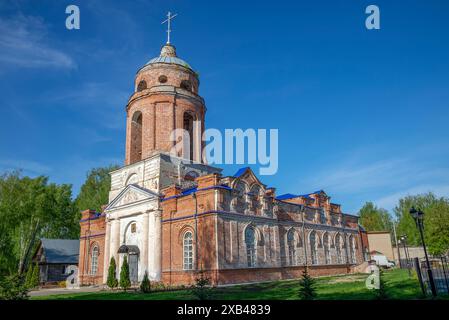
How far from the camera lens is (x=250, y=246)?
24312 mm

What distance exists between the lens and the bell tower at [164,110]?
28.4m

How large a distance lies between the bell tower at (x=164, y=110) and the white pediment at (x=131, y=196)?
2.81 m

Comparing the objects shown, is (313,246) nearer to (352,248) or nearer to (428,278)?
(352,248)

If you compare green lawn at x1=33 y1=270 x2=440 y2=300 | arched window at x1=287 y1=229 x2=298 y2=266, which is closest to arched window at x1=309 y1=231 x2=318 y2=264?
arched window at x1=287 y1=229 x2=298 y2=266

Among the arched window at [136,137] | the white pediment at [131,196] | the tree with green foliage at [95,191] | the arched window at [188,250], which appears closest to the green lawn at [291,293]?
the arched window at [188,250]

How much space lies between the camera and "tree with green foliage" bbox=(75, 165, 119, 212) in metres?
46.3

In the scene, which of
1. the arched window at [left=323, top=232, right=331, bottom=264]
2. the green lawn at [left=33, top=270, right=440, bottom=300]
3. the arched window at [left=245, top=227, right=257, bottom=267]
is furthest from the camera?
the arched window at [left=323, top=232, right=331, bottom=264]

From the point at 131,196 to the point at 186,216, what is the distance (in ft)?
19.7

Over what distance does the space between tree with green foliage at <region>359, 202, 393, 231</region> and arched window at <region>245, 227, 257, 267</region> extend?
45.7 metres

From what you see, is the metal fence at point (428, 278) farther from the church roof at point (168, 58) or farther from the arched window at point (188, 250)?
the church roof at point (168, 58)

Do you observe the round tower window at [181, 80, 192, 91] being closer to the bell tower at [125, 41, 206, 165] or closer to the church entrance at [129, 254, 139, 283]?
the bell tower at [125, 41, 206, 165]

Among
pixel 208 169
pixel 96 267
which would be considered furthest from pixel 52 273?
pixel 208 169

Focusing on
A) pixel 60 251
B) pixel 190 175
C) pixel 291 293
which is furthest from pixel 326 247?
pixel 60 251
